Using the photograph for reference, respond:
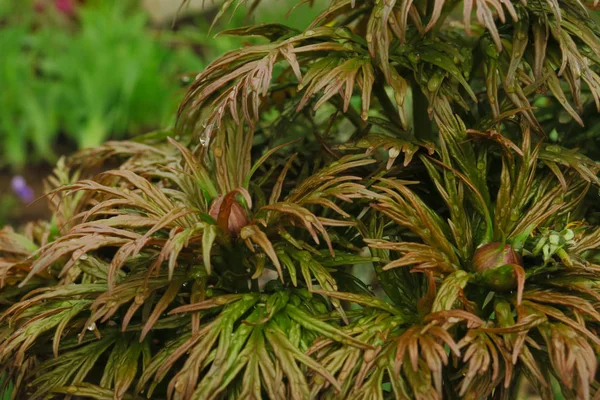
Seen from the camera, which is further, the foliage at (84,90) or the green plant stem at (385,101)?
the foliage at (84,90)

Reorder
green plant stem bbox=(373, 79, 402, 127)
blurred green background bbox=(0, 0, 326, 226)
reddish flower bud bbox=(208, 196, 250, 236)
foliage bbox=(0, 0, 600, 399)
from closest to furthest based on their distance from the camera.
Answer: foliage bbox=(0, 0, 600, 399), reddish flower bud bbox=(208, 196, 250, 236), green plant stem bbox=(373, 79, 402, 127), blurred green background bbox=(0, 0, 326, 226)

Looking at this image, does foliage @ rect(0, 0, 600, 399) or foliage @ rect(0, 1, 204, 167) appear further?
foliage @ rect(0, 1, 204, 167)

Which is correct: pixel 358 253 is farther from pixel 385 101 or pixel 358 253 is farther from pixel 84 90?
pixel 84 90

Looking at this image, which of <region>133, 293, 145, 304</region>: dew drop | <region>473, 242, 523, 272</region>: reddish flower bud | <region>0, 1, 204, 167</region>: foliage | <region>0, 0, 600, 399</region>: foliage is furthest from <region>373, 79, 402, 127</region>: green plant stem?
<region>0, 1, 204, 167</region>: foliage

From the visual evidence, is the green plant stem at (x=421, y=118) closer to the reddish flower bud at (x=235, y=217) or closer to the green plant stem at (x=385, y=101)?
the green plant stem at (x=385, y=101)

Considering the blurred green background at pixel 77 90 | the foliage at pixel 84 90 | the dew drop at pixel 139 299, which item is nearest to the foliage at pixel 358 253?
the dew drop at pixel 139 299

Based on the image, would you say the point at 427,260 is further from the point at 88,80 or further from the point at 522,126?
the point at 88,80

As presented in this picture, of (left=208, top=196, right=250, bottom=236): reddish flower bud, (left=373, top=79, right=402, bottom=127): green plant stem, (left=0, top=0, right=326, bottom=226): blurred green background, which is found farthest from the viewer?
(left=0, top=0, right=326, bottom=226): blurred green background

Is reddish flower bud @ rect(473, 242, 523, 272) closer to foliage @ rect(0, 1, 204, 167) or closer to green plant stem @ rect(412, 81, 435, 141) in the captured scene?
green plant stem @ rect(412, 81, 435, 141)

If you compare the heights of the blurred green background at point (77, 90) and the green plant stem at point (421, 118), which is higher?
the green plant stem at point (421, 118)
